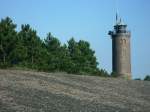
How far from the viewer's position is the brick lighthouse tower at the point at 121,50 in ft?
235

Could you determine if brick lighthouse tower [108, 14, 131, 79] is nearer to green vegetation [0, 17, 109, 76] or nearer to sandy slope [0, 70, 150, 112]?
green vegetation [0, 17, 109, 76]

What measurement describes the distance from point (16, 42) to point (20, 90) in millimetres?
23337

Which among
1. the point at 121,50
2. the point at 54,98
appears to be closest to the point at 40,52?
the point at 121,50

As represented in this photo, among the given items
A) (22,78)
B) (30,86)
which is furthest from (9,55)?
(30,86)

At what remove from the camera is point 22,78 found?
890 inches

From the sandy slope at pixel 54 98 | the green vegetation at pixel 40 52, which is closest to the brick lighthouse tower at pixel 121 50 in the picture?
the green vegetation at pixel 40 52

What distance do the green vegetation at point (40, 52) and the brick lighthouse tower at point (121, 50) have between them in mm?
7884

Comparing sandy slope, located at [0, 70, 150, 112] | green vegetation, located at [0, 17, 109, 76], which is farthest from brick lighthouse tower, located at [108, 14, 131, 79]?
sandy slope, located at [0, 70, 150, 112]

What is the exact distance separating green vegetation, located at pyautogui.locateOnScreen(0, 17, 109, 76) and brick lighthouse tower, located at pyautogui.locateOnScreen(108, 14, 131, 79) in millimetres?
7884

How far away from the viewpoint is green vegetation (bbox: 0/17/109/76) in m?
41.1

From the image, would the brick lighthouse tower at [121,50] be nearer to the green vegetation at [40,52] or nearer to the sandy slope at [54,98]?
the green vegetation at [40,52]

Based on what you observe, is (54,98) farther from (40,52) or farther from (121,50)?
(121,50)

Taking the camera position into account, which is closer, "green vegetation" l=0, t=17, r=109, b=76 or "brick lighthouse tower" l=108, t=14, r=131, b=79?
"green vegetation" l=0, t=17, r=109, b=76

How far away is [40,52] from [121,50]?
964 inches
